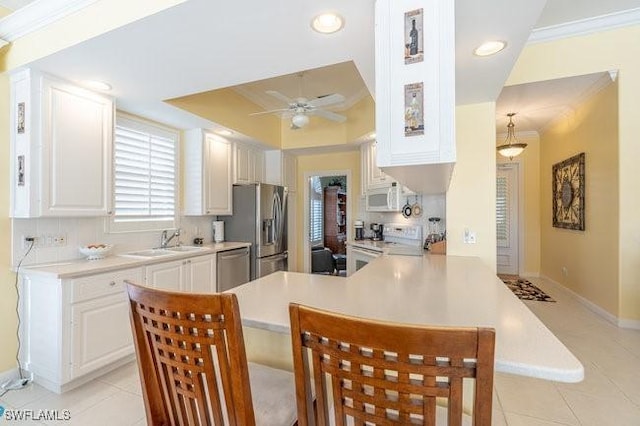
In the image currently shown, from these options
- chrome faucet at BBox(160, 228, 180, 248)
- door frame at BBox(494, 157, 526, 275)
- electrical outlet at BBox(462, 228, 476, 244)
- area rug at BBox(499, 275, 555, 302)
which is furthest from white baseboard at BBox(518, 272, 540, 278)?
chrome faucet at BBox(160, 228, 180, 248)

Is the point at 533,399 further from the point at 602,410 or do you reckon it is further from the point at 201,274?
the point at 201,274

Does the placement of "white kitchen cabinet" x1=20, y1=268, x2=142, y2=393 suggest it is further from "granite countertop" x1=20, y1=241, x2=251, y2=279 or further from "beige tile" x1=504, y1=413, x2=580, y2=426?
"beige tile" x1=504, y1=413, x2=580, y2=426

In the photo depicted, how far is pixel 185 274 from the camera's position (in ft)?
10.1

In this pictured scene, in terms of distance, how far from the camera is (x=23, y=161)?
2.23 metres

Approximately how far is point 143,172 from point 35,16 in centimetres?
153

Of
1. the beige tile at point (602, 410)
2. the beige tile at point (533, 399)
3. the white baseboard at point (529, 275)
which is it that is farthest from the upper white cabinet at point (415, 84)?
the white baseboard at point (529, 275)

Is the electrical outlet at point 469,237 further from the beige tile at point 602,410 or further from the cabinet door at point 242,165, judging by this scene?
the cabinet door at point 242,165

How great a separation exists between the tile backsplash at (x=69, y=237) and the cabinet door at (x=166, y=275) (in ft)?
2.02

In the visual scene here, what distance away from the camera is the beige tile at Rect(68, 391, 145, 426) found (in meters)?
1.82

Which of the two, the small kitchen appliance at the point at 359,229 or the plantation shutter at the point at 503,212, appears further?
the plantation shutter at the point at 503,212

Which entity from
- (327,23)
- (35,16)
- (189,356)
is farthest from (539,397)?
(35,16)

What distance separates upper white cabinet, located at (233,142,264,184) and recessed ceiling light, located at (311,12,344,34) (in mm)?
2985

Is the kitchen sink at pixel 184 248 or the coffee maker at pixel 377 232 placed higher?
the coffee maker at pixel 377 232

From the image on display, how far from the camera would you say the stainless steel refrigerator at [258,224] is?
4113 millimetres
